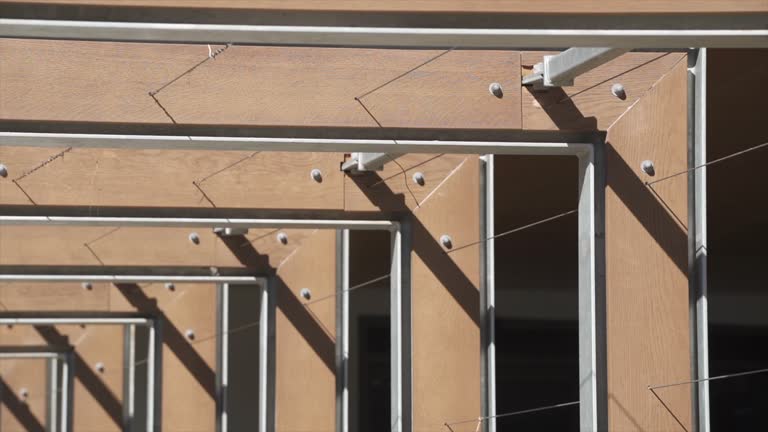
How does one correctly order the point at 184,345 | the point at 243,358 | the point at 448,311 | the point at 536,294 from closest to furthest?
the point at 536,294 → the point at 448,311 → the point at 243,358 → the point at 184,345

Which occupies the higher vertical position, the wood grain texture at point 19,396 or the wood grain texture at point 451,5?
the wood grain texture at point 19,396

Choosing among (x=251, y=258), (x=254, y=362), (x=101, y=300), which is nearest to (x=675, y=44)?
(x=251, y=258)

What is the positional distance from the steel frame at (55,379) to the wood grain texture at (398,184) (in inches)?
565

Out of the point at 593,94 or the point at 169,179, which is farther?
the point at 169,179

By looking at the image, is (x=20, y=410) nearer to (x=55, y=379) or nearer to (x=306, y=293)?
(x=55, y=379)

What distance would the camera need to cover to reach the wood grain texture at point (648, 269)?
8820 mm

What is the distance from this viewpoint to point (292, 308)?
16109mm

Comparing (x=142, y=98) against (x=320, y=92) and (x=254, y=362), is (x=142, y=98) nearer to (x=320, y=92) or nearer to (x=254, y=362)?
(x=320, y=92)

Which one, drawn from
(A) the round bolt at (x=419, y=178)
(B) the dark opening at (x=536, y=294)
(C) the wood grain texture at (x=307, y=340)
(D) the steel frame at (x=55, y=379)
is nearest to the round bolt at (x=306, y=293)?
(C) the wood grain texture at (x=307, y=340)

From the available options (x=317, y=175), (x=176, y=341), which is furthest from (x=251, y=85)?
(x=176, y=341)

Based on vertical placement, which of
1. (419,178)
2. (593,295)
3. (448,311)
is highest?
(419,178)

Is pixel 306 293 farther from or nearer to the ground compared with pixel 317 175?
farther from the ground

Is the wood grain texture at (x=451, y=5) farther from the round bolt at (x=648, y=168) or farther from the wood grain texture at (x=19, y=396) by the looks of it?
the wood grain texture at (x=19, y=396)

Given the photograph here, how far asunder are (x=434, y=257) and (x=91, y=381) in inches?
559
